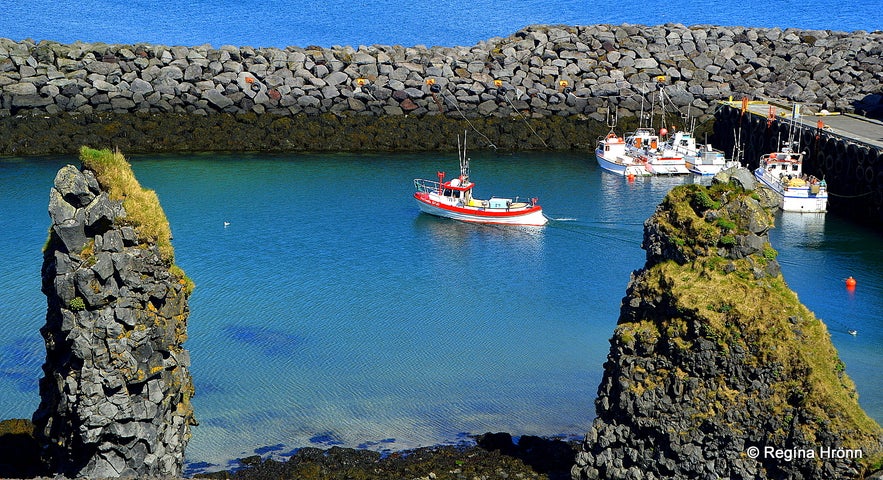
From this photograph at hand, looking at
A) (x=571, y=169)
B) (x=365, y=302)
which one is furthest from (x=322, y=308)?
(x=571, y=169)

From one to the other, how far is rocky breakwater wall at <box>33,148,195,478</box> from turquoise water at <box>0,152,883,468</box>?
5.89 m

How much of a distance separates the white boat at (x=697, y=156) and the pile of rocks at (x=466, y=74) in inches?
254

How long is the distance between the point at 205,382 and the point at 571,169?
39.6m

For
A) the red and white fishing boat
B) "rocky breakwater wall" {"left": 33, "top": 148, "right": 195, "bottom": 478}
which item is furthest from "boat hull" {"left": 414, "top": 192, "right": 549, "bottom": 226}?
"rocky breakwater wall" {"left": 33, "top": 148, "right": 195, "bottom": 478}

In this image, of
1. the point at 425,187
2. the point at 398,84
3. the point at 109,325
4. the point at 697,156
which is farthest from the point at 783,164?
the point at 109,325

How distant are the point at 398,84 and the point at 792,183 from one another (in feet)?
93.3

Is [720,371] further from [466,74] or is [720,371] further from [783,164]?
[466,74]

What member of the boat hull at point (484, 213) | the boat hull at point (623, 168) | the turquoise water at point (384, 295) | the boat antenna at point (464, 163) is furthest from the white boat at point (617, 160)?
the boat hull at point (484, 213)

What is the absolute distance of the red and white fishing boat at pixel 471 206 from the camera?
1959 inches

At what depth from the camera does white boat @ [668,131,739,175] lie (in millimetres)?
64938

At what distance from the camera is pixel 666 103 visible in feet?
244

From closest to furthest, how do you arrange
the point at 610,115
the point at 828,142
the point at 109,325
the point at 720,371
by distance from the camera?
1. the point at 109,325
2. the point at 720,371
3. the point at 828,142
4. the point at 610,115

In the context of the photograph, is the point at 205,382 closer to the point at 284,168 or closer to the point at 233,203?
the point at 233,203

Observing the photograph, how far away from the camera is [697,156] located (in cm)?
6606
